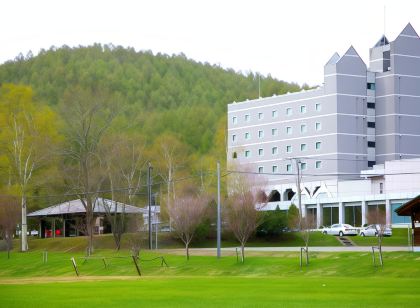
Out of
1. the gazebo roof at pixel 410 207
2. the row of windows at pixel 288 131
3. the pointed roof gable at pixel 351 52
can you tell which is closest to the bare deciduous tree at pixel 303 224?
the gazebo roof at pixel 410 207

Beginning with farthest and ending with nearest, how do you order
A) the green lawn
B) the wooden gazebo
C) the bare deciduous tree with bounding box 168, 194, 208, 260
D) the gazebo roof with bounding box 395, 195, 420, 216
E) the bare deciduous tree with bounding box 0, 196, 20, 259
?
the bare deciduous tree with bounding box 0, 196, 20, 259 → the bare deciduous tree with bounding box 168, 194, 208, 260 → the wooden gazebo → the gazebo roof with bounding box 395, 195, 420, 216 → the green lawn

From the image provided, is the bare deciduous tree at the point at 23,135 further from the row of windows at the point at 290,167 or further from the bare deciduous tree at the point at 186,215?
the row of windows at the point at 290,167

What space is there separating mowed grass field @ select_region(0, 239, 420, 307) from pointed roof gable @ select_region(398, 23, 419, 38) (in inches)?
2082

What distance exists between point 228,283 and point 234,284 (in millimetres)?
1251

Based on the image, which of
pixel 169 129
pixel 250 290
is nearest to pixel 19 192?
pixel 250 290

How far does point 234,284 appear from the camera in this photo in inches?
1732

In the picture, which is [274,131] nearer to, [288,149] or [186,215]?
[288,149]

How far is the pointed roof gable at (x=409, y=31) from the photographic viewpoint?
385 feet

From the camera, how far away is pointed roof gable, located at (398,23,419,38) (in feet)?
385

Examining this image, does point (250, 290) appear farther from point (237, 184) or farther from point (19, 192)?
point (237, 184)

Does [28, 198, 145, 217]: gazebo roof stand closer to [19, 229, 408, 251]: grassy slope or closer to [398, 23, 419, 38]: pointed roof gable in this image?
[19, 229, 408, 251]: grassy slope

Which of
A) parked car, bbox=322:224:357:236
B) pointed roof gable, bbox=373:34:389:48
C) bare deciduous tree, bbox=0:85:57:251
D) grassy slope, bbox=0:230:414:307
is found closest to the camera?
grassy slope, bbox=0:230:414:307

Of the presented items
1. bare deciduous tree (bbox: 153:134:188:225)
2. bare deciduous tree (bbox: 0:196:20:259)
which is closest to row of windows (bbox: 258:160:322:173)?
bare deciduous tree (bbox: 153:134:188:225)

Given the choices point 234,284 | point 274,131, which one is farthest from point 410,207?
point 274,131
